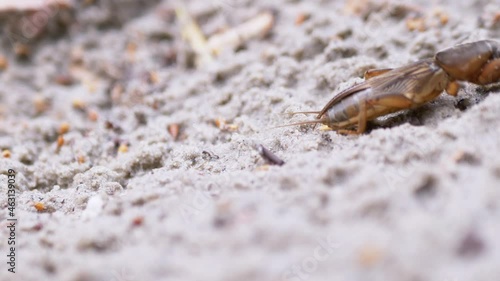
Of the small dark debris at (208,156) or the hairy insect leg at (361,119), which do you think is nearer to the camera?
the hairy insect leg at (361,119)

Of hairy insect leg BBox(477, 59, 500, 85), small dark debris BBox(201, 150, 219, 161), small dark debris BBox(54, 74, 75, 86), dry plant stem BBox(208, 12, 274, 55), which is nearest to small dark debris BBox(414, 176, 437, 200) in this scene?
hairy insect leg BBox(477, 59, 500, 85)

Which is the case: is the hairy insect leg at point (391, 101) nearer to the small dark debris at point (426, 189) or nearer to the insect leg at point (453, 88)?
the insect leg at point (453, 88)

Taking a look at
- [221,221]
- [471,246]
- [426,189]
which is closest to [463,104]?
[426,189]

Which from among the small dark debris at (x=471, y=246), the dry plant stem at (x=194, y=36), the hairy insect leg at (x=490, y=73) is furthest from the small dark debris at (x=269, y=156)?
the dry plant stem at (x=194, y=36)

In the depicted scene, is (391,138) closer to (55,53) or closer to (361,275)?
(361,275)

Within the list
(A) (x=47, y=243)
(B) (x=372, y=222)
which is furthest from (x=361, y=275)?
Answer: (A) (x=47, y=243)

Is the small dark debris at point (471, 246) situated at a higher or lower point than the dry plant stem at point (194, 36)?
lower

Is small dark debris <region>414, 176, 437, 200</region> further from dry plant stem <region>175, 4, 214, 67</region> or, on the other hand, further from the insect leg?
dry plant stem <region>175, 4, 214, 67</region>
